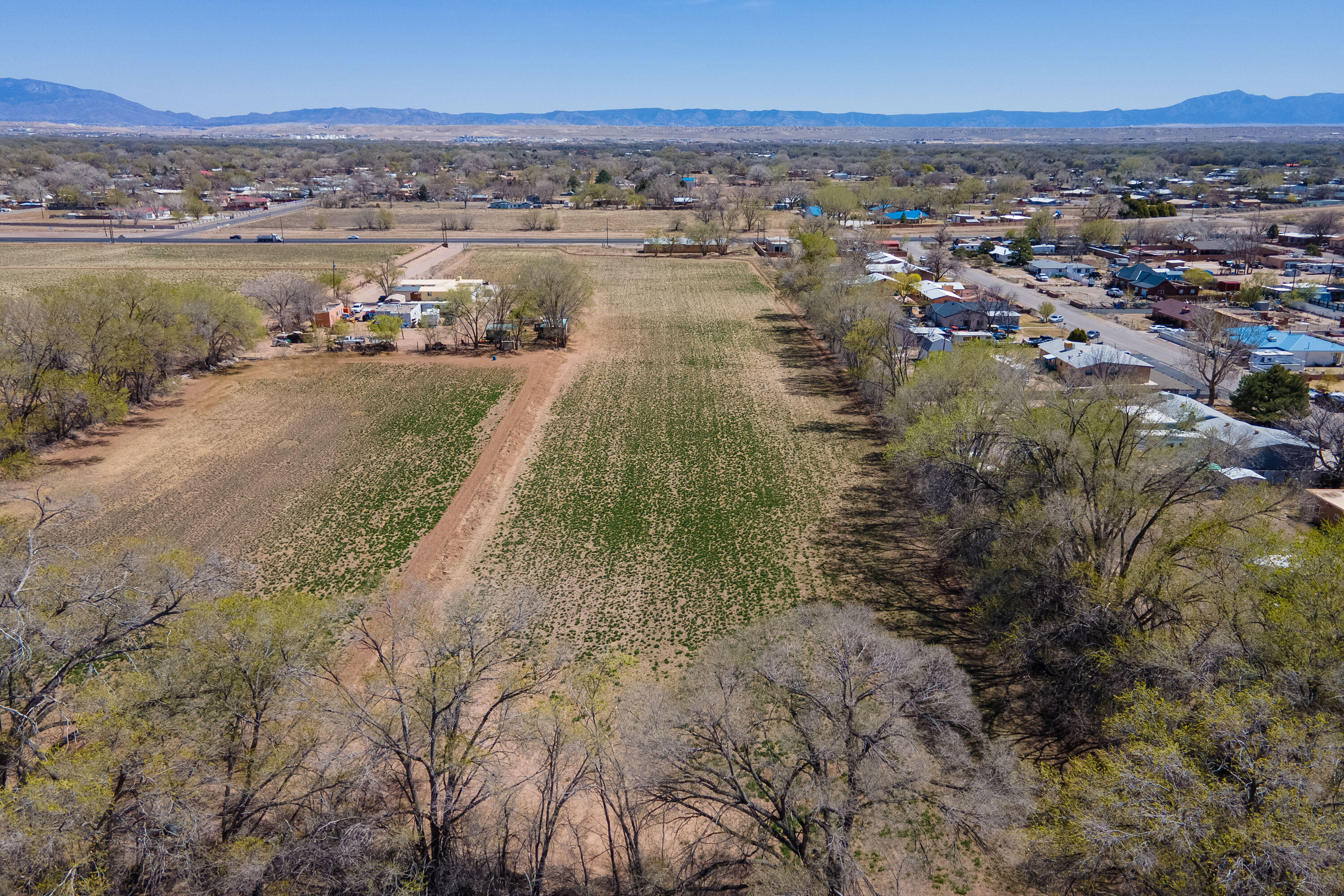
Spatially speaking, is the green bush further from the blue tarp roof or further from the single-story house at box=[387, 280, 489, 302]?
the single-story house at box=[387, 280, 489, 302]

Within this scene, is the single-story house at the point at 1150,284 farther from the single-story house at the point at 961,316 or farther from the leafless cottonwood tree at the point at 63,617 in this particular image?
the leafless cottonwood tree at the point at 63,617

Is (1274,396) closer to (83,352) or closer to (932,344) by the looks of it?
(932,344)

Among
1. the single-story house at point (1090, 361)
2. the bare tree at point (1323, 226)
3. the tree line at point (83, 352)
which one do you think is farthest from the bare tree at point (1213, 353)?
the tree line at point (83, 352)

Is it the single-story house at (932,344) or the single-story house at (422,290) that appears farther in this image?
the single-story house at (422,290)

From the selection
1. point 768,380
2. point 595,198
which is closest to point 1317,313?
point 768,380

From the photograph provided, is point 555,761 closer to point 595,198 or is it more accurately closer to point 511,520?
point 511,520

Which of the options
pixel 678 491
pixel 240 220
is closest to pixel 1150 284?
pixel 678 491
